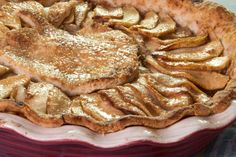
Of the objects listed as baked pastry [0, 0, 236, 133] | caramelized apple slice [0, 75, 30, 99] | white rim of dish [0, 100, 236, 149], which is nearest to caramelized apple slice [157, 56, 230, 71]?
baked pastry [0, 0, 236, 133]

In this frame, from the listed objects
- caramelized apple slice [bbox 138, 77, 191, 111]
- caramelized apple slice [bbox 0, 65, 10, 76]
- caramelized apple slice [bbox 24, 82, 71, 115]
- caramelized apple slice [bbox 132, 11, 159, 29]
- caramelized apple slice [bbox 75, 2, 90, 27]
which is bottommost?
caramelized apple slice [bbox 0, 65, 10, 76]

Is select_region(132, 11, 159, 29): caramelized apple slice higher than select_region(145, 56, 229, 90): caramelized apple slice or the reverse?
the reverse

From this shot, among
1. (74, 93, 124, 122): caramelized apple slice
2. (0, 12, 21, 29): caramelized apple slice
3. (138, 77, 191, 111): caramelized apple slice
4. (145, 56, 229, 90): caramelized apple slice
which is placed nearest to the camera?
(74, 93, 124, 122): caramelized apple slice

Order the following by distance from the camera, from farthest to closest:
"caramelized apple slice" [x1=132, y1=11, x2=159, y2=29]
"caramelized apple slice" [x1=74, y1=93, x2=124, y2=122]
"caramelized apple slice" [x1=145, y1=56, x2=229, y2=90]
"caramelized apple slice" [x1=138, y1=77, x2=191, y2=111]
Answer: "caramelized apple slice" [x1=132, y1=11, x2=159, y2=29], "caramelized apple slice" [x1=145, y1=56, x2=229, y2=90], "caramelized apple slice" [x1=138, y1=77, x2=191, y2=111], "caramelized apple slice" [x1=74, y1=93, x2=124, y2=122]

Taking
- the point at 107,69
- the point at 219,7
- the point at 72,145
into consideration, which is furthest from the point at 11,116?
the point at 219,7

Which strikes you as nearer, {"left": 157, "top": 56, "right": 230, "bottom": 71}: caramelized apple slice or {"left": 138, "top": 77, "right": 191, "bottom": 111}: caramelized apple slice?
{"left": 138, "top": 77, "right": 191, "bottom": 111}: caramelized apple slice

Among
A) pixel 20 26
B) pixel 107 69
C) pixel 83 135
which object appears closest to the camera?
pixel 83 135

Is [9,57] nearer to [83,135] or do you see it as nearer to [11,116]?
[11,116]

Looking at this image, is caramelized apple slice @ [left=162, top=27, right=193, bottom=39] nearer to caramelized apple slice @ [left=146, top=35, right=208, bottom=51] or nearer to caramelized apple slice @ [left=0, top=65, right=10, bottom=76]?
caramelized apple slice @ [left=146, top=35, right=208, bottom=51]

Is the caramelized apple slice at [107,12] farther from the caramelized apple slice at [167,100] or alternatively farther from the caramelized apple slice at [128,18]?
the caramelized apple slice at [167,100]
